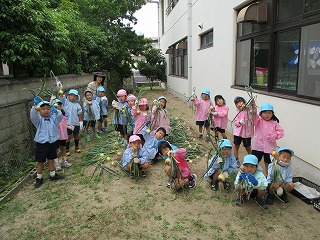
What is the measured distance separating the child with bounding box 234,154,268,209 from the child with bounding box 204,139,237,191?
1.08ft

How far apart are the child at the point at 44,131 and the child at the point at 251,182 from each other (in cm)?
312

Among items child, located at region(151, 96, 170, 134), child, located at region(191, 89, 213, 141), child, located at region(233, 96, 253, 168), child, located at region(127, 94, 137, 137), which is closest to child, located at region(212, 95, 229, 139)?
child, located at region(191, 89, 213, 141)

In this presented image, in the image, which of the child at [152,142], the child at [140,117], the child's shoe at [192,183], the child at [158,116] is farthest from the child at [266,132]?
the child at [140,117]

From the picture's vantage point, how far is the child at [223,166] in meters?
3.88

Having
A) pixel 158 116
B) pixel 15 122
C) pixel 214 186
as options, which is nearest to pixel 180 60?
pixel 158 116

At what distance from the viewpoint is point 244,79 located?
6.59 metres

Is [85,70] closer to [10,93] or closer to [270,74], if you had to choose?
[10,93]

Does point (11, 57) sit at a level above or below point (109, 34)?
below

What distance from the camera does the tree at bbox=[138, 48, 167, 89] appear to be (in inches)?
795

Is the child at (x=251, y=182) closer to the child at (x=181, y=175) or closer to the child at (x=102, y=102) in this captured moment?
the child at (x=181, y=175)

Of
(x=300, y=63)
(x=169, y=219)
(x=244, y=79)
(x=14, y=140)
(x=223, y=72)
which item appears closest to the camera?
(x=169, y=219)

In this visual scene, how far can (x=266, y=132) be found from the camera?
4.14 meters

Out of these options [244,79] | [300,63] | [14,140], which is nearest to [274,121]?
[300,63]

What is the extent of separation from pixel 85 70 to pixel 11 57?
6298 millimetres
